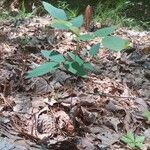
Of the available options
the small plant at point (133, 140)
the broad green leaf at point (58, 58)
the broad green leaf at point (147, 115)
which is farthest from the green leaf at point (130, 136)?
the broad green leaf at point (58, 58)

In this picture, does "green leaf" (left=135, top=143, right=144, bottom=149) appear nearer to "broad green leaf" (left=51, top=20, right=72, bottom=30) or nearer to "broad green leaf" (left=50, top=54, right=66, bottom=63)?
"broad green leaf" (left=50, top=54, right=66, bottom=63)

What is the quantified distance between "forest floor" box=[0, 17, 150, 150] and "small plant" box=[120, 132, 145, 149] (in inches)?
1.3

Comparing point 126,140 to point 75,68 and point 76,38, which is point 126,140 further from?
point 76,38

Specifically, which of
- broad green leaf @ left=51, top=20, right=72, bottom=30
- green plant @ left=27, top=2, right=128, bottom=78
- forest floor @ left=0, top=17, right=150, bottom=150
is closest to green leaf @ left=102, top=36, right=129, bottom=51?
green plant @ left=27, top=2, right=128, bottom=78

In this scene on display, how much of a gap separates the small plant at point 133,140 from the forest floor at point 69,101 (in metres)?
0.03

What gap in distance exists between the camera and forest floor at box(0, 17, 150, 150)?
2.28 m

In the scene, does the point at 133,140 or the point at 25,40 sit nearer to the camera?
the point at 133,140

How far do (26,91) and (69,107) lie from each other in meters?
0.34

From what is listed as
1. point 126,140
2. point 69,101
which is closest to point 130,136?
point 126,140

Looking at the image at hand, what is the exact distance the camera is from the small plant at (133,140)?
233cm

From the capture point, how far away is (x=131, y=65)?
11.1 feet

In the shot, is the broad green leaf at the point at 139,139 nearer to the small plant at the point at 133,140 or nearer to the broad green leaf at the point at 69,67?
the small plant at the point at 133,140

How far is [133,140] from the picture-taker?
2355 mm

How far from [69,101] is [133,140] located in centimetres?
48
